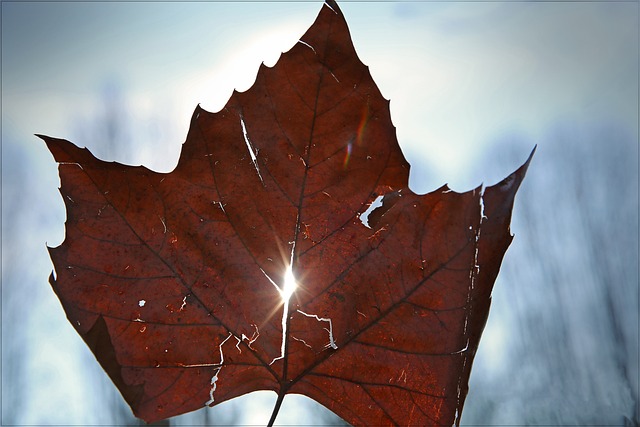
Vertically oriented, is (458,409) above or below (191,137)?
below

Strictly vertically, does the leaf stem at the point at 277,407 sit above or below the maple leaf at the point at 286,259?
below

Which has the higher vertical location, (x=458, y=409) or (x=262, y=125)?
(x=262, y=125)

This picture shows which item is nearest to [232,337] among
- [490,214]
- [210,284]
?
[210,284]

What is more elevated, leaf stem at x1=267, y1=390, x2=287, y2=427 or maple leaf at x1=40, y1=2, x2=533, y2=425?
maple leaf at x1=40, y1=2, x2=533, y2=425

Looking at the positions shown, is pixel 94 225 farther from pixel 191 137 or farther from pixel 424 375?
pixel 424 375

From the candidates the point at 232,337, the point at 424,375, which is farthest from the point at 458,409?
the point at 232,337

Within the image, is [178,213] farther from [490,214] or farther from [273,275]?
[490,214]
